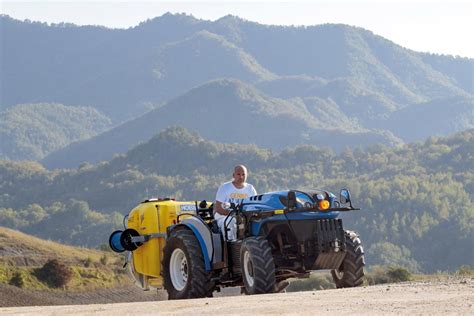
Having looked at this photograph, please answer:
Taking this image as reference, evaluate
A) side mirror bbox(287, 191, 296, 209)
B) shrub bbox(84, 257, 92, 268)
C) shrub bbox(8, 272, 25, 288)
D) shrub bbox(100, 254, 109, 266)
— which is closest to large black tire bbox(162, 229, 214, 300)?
side mirror bbox(287, 191, 296, 209)

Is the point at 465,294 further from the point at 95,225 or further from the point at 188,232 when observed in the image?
the point at 95,225

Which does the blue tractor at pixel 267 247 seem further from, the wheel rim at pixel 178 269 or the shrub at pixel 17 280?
the shrub at pixel 17 280

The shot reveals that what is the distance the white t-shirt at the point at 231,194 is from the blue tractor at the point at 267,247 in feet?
1.27

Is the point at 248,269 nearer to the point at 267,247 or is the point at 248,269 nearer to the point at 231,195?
the point at 267,247

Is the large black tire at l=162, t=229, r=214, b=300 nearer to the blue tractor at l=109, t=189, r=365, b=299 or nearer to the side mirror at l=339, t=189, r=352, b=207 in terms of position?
the blue tractor at l=109, t=189, r=365, b=299

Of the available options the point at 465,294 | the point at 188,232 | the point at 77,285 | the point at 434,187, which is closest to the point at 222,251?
the point at 188,232

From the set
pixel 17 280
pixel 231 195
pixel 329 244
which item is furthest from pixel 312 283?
pixel 329 244

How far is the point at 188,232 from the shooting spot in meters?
16.6

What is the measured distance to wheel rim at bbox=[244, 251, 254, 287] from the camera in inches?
596

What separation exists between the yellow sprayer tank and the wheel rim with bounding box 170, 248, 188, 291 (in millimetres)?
597

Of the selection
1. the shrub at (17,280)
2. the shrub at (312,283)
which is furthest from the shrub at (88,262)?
the shrub at (312,283)

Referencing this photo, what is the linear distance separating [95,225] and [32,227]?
Answer: 40.1ft

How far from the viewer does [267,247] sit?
14.9m

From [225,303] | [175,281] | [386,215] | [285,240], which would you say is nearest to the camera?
[225,303]
